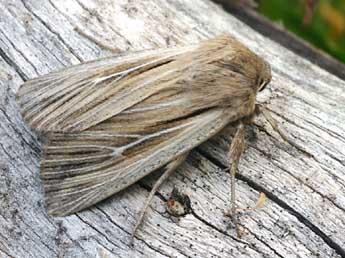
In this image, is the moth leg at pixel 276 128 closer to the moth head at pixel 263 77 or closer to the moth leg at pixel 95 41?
the moth head at pixel 263 77

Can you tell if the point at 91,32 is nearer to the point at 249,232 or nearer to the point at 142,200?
the point at 142,200

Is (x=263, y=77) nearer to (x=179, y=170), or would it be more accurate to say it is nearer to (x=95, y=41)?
(x=179, y=170)

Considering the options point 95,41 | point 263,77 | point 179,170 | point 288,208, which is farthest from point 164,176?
point 95,41

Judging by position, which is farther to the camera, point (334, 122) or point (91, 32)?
point (91, 32)

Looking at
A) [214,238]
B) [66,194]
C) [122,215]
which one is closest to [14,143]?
[66,194]

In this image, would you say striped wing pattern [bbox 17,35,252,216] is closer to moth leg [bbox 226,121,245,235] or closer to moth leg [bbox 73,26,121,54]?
moth leg [bbox 226,121,245,235]

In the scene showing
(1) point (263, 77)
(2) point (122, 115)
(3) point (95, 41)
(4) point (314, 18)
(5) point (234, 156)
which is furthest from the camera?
(4) point (314, 18)
